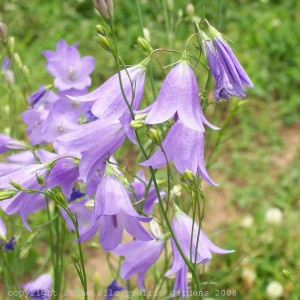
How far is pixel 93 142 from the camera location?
106cm

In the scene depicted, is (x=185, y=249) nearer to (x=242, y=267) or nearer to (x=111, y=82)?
(x=111, y=82)

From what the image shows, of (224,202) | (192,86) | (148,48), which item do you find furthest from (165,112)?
(224,202)

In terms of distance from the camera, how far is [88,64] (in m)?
1.55

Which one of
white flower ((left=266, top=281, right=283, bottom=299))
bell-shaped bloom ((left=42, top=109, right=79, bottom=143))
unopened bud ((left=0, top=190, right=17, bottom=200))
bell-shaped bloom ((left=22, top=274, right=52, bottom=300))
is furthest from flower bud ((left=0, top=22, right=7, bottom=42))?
white flower ((left=266, top=281, right=283, bottom=299))

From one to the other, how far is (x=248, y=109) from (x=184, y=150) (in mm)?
2624

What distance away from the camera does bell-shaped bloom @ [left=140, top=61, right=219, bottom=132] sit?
101cm

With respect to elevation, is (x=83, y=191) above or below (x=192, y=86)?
below

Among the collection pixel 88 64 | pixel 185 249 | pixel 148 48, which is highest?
pixel 148 48

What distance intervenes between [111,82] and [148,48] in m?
0.21

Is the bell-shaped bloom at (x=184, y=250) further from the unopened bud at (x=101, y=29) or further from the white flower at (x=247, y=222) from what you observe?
the white flower at (x=247, y=222)

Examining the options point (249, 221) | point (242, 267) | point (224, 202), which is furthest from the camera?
point (224, 202)

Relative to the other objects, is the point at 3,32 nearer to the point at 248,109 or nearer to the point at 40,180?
the point at 40,180

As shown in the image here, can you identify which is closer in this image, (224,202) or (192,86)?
(192,86)

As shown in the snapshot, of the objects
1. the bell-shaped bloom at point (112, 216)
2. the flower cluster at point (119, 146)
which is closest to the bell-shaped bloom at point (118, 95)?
the flower cluster at point (119, 146)
